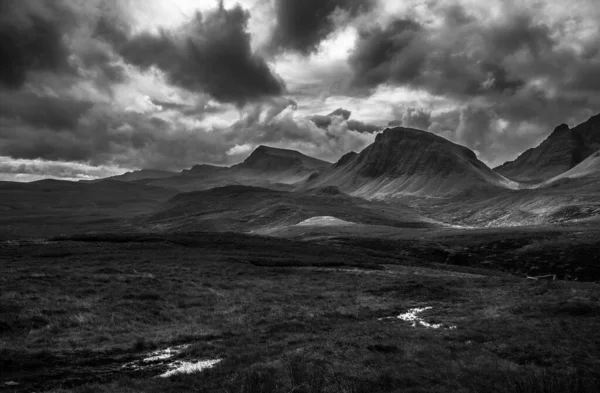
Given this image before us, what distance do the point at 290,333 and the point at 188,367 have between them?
311 inches

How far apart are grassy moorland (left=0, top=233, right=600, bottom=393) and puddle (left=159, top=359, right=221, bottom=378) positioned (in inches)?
26.0

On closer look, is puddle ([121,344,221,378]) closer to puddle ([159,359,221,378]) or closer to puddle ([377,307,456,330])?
puddle ([159,359,221,378])

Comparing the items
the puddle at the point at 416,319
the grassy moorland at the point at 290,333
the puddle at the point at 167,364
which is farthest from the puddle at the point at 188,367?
the puddle at the point at 416,319

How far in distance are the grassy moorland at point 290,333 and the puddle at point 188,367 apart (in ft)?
2.17

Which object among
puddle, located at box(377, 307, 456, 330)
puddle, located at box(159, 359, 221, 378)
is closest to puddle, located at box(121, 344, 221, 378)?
puddle, located at box(159, 359, 221, 378)

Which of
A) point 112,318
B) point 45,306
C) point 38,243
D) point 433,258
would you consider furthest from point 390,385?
point 433,258

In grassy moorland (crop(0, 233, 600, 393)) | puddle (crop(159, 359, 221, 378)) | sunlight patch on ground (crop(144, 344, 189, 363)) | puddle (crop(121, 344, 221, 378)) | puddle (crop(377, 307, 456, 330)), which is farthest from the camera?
puddle (crop(377, 307, 456, 330))

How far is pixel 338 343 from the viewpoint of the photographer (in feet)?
71.7

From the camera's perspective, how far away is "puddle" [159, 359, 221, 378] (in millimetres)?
17837

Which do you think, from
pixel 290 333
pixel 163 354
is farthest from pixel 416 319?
pixel 163 354

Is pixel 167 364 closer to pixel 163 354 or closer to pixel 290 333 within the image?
pixel 163 354

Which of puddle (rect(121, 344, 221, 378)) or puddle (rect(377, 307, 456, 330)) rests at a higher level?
puddle (rect(121, 344, 221, 378))

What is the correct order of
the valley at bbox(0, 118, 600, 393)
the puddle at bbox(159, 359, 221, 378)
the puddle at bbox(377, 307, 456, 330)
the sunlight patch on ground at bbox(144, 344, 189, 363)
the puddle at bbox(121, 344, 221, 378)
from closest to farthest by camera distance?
the valley at bbox(0, 118, 600, 393) < the puddle at bbox(159, 359, 221, 378) < the puddle at bbox(121, 344, 221, 378) < the sunlight patch on ground at bbox(144, 344, 189, 363) < the puddle at bbox(377, 307, 456, 330)

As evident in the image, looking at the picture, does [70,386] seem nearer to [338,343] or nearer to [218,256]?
[338,343]
